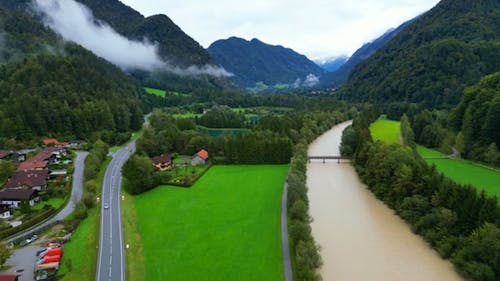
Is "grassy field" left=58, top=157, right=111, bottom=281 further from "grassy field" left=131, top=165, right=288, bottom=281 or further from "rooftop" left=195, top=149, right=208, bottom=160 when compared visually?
"rooftop" left=195, top=149, right=208, bottom=160

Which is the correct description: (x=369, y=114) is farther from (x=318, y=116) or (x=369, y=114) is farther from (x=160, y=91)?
(x=160, y=91)

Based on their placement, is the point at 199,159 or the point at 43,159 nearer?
the point at 43,159

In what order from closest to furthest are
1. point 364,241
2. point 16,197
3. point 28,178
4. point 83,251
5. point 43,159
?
point 83,251 < point 364,241 < point 16,197 < point 28,178 < point 43,159

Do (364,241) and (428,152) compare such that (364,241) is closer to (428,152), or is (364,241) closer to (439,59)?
(428,152)

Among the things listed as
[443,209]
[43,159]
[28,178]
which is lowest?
[443,209]

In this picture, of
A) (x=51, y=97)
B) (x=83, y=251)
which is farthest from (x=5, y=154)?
(x=83, y=251)

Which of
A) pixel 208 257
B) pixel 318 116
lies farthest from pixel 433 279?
pixel 318 116

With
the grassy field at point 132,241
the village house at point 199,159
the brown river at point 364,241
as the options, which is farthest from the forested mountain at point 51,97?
the brown river at point 364,241

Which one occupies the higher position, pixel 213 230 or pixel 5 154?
pixel 5 154
